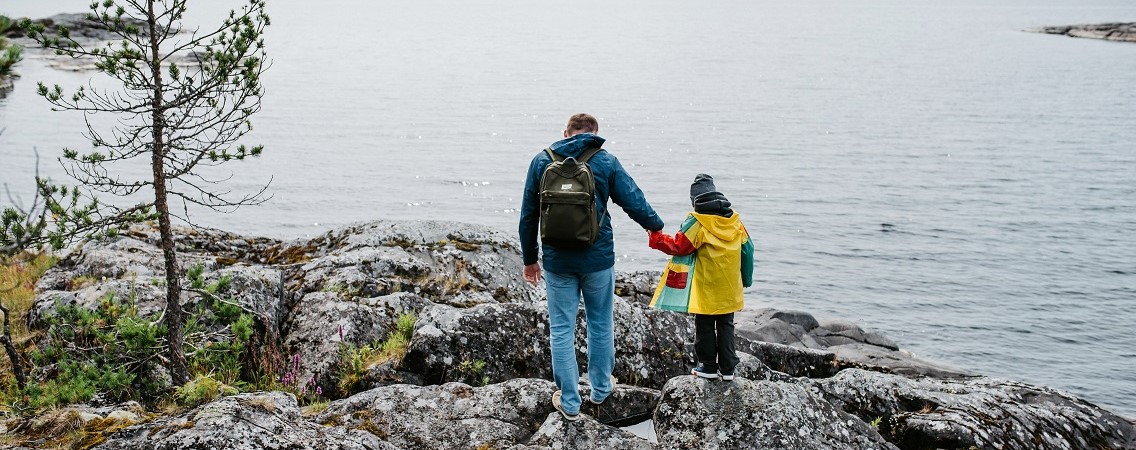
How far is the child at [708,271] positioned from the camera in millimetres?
8211

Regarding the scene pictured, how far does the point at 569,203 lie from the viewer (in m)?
7.42

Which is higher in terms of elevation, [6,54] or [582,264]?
[6,54]

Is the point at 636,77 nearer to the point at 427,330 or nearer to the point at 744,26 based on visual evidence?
the point at 427,330

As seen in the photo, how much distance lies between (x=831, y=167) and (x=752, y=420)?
118 feet

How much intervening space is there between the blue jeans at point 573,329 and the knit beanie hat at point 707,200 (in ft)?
3.75

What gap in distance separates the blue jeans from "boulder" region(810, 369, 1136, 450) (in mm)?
2860

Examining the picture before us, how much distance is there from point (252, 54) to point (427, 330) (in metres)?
3.86

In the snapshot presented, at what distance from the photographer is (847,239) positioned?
97.3 feet

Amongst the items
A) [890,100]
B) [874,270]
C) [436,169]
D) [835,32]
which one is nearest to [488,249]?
[874,270]

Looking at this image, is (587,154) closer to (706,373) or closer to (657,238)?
(657,238)

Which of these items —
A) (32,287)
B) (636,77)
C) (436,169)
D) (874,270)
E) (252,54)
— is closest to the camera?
(252,54)

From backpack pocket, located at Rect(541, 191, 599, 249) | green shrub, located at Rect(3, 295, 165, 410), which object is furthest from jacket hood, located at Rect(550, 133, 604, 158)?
green shrub, located at Rect(3, 295, 165, 410)

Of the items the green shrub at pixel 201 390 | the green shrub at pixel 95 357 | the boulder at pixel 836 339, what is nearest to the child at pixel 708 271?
the green shrub at pixel 201 390

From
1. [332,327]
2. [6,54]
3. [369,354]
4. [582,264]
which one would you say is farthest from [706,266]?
[6,54]
